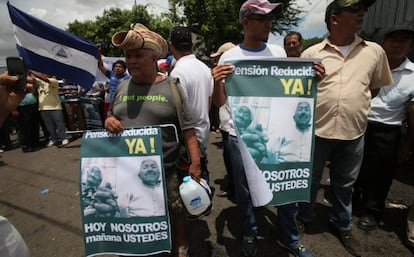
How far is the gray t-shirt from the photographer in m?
2.08

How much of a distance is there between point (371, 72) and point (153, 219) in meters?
2.15

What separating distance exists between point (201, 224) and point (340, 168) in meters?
1.66

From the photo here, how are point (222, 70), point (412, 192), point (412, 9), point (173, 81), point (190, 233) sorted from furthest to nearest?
point (412, 9), point (412, 192), point (190, 233), point (173, 81), point (222, 70)

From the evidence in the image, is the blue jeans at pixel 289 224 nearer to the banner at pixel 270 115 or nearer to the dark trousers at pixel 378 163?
the banner at pixel 270 115

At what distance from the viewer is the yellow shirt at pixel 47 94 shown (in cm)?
655

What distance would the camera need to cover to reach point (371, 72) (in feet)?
7.49

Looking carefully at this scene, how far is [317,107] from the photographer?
7.85ft

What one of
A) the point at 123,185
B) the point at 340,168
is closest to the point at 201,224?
the point at 123,185

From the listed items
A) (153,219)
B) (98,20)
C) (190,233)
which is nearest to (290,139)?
(153,219)

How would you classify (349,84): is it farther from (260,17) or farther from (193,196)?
(193,196)

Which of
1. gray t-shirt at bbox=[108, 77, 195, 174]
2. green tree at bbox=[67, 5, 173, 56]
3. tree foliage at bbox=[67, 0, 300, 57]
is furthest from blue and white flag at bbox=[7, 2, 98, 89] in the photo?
green tree at bbox=[67, 5, 173, 56]

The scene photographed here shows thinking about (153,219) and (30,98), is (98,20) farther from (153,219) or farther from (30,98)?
(153,219)

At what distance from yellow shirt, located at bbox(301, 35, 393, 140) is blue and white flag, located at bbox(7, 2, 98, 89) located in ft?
9.42

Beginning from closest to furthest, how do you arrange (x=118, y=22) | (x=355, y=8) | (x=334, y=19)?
(x=355, y=8) < (x=334, y=19) < (x=118, y=22)
